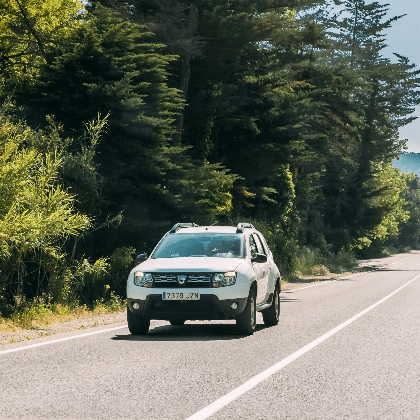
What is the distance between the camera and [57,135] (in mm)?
21625

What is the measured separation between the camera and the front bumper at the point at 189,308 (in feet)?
46.9

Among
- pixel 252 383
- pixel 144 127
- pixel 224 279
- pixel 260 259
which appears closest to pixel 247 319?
pixel 224 279

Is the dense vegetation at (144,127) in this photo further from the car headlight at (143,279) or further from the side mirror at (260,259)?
the side mirror at (260,259)

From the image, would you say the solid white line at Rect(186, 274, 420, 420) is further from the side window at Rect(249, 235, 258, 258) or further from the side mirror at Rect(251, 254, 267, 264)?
the side window at Rect(249, 235, 258, 258)

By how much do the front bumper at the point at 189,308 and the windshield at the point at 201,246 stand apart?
Answer: 143 centimetres

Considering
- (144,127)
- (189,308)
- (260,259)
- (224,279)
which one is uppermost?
(144,127)

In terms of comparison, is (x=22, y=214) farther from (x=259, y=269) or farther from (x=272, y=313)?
(x=272, y=313)

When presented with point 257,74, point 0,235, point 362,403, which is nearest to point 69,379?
point 362,403

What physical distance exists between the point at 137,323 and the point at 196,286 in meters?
1.18

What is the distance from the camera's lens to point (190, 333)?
15.2 meters

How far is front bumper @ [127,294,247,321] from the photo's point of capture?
1428 centimetres

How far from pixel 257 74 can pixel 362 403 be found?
2751cm

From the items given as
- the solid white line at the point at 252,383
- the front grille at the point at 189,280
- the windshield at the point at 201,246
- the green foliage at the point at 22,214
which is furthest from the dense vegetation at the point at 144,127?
the solid white line at the point at 252,383

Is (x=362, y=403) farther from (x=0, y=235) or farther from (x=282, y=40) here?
(x=282, y=40)
